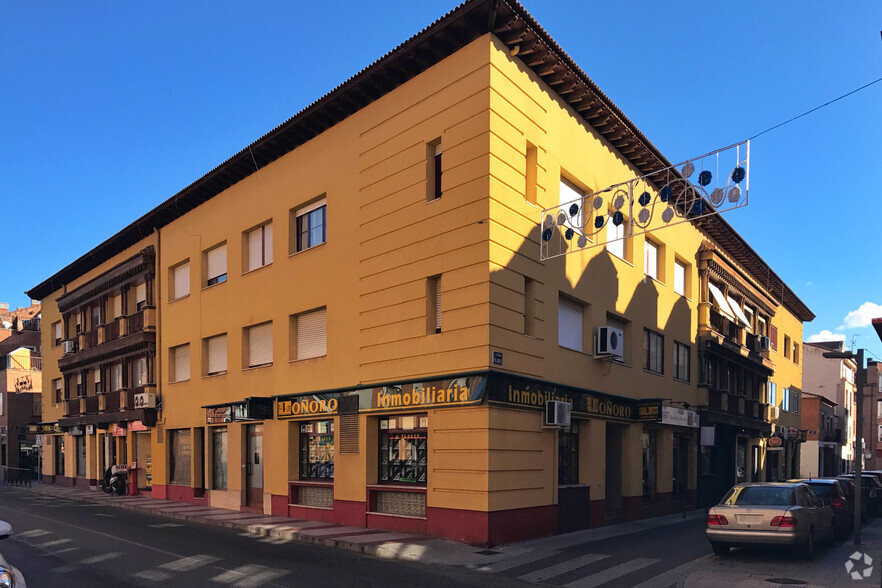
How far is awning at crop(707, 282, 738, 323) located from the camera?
28163 millimetres

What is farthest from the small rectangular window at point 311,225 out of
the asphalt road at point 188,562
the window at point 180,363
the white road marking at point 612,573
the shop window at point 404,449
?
the white road marking at point 612,573

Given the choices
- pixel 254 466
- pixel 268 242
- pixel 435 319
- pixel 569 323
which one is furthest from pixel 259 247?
pixel 569 323

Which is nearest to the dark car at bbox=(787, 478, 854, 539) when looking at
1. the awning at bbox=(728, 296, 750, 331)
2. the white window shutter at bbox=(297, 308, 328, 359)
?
the white window shutter at bbox=(297, 308, 328, 359)

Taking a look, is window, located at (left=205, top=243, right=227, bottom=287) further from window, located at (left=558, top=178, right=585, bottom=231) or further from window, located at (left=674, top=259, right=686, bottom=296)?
window, located at (left=674, top=259, right=686, bottom=296)

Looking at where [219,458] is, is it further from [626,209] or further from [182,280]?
[626,209]

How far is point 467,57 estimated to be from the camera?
16.0 metres

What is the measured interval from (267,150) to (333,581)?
1427 centimetres

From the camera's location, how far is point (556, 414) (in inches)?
635

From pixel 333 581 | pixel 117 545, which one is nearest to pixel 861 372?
pixel 333 581

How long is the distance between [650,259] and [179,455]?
1803cm

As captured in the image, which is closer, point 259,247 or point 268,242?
point 268,242

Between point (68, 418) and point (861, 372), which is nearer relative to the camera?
point (861, 372)

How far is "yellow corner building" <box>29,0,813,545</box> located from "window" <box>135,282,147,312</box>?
0.38m

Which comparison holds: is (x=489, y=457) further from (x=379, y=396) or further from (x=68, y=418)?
(x=68, y=418)
